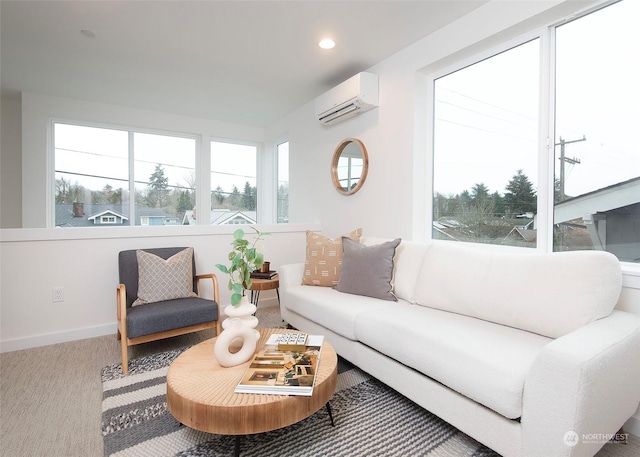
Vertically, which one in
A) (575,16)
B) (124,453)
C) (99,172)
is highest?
(575,16)

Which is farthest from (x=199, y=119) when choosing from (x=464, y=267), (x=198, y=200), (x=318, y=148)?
(x=464, y=267)

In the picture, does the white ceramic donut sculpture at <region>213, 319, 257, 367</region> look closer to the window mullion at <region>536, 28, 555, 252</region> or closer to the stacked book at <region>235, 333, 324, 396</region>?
the stacked book at <region>235, 333, 324, 396</region>

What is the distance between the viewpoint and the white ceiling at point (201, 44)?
7.79 feet

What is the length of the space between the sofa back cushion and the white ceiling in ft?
6.05

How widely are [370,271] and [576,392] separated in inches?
58.3

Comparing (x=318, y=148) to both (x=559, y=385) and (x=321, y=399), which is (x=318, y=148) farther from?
(x=559, y=385)

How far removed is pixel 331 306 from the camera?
229 centimetres

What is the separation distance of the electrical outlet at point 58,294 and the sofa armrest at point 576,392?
3.39 meters

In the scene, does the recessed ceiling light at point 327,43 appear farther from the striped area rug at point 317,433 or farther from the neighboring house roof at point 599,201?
the striped area rug at point 317,433

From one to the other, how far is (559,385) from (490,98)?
2171mm

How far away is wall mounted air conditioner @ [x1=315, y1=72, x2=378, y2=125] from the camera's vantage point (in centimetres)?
314

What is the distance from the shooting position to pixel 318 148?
413 cm

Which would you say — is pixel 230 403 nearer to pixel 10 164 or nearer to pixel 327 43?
pixel 327 43

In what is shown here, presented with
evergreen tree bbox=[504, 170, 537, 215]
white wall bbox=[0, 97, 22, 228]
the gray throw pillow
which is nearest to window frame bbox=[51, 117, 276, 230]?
white wall bbox=[0, 97, 22, 228]
